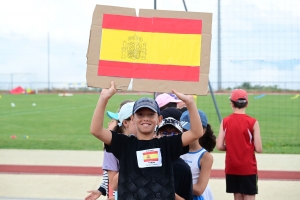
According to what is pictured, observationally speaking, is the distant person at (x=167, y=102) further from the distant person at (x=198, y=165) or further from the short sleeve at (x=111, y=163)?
the short sleeve at (x=111, y=163)

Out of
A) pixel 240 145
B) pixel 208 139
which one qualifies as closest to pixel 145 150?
pixel 208 139

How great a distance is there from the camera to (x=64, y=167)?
29.9 ft

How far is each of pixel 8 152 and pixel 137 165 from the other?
851cm

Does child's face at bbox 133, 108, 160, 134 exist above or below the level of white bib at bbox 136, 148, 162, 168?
above

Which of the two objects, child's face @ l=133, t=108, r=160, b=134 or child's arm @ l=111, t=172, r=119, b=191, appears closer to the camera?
child's face @ l=133, t=108, r=160, b=134

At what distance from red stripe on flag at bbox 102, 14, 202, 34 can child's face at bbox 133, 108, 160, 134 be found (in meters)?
0.55

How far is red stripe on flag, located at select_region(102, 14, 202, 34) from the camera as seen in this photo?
3.38m

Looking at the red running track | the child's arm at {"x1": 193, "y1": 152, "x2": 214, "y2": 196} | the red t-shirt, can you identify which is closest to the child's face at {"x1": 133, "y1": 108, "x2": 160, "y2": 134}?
the child's arm at {"x1": 193, "y1": 152, "x2": 214, "y2": 196}

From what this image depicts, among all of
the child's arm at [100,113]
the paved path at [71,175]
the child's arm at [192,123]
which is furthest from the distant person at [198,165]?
the paved path at [71,175]

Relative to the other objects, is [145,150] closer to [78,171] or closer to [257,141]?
[257,141]

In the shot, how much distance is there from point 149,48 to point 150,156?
725 mm

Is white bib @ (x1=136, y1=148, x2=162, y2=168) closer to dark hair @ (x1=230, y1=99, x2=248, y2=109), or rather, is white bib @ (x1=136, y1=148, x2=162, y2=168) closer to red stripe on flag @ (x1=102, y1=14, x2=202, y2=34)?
red stripe on flag @ (x1=102, y1=14, x2=202, y2=34)

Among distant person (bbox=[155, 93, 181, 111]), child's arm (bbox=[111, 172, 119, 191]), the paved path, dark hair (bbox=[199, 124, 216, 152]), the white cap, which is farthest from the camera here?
the paved path

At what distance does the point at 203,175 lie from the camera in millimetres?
3748
